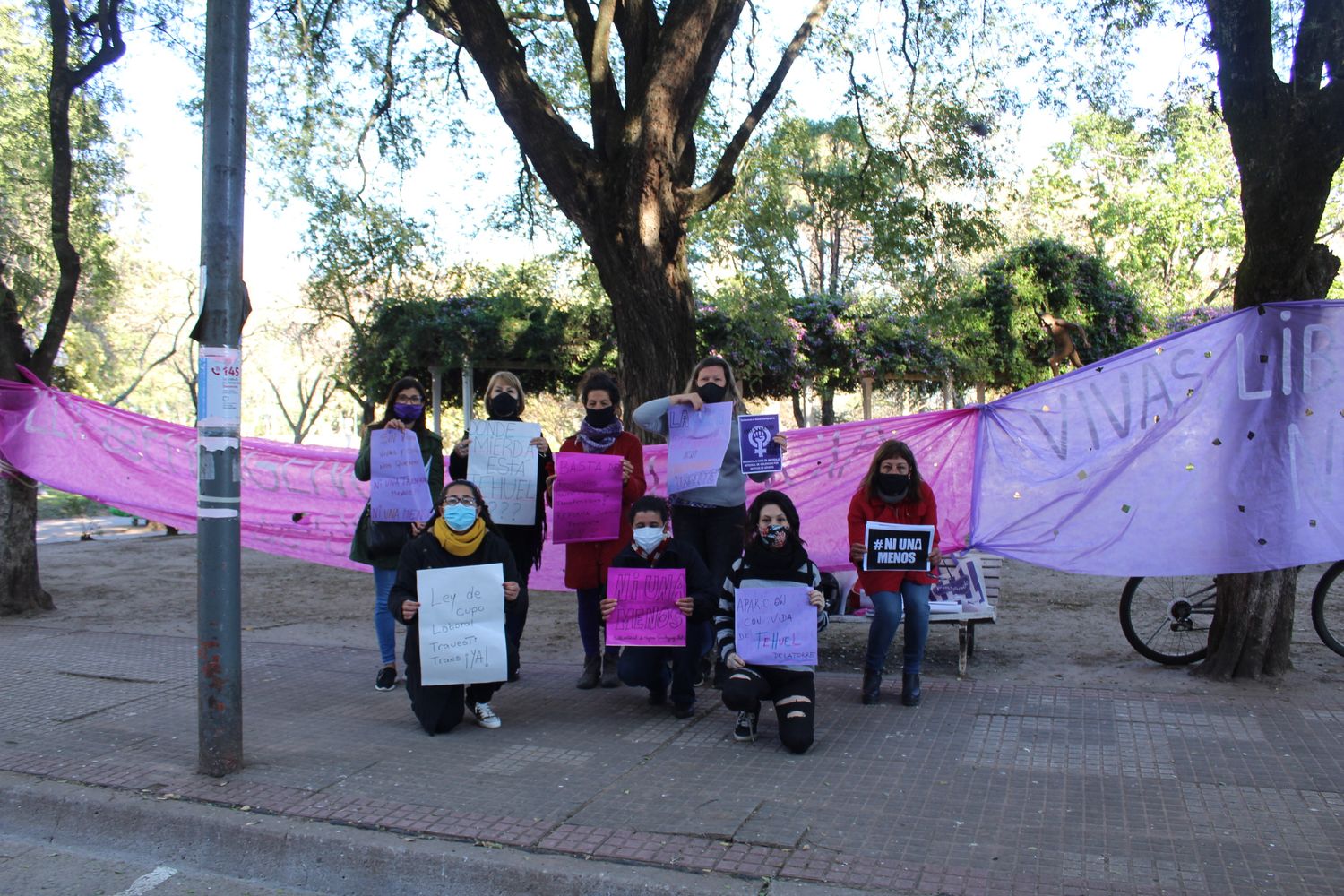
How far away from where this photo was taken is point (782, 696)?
5.23 m

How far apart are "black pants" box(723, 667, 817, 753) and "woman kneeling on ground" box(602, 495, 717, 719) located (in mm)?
492

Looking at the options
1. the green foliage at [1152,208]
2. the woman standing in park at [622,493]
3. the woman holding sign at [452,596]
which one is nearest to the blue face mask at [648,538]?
the woman standing in park at [622,493]

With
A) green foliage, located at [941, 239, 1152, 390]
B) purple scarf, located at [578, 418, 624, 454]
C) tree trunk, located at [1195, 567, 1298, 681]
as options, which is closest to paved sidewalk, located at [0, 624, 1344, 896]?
tree trunk, located at [1195, 567, 1298, 681]

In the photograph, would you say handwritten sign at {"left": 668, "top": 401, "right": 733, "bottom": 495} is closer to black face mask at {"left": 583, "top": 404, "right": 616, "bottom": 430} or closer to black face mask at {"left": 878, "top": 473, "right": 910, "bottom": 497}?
black face mask at {"left": 583, "top": 404, "right": 616, "bottom": 430}

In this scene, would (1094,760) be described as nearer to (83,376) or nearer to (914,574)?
(914,574)

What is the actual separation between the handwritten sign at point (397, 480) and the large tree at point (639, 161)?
114 inches

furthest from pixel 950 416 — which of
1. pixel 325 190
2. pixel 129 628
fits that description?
pixel 325 190

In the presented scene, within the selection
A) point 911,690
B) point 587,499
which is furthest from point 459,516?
point 911,690

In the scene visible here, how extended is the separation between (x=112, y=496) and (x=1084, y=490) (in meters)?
7.67

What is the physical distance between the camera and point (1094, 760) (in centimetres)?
482

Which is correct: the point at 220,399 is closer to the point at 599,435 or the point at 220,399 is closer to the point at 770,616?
the point at 599,435

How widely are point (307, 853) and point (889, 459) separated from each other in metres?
3.58

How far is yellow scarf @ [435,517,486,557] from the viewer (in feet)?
18.1

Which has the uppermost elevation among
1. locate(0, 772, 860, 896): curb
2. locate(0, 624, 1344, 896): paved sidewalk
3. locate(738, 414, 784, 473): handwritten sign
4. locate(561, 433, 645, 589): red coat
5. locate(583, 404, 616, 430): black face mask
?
locate(583, 404, 616, 430): black face mask
